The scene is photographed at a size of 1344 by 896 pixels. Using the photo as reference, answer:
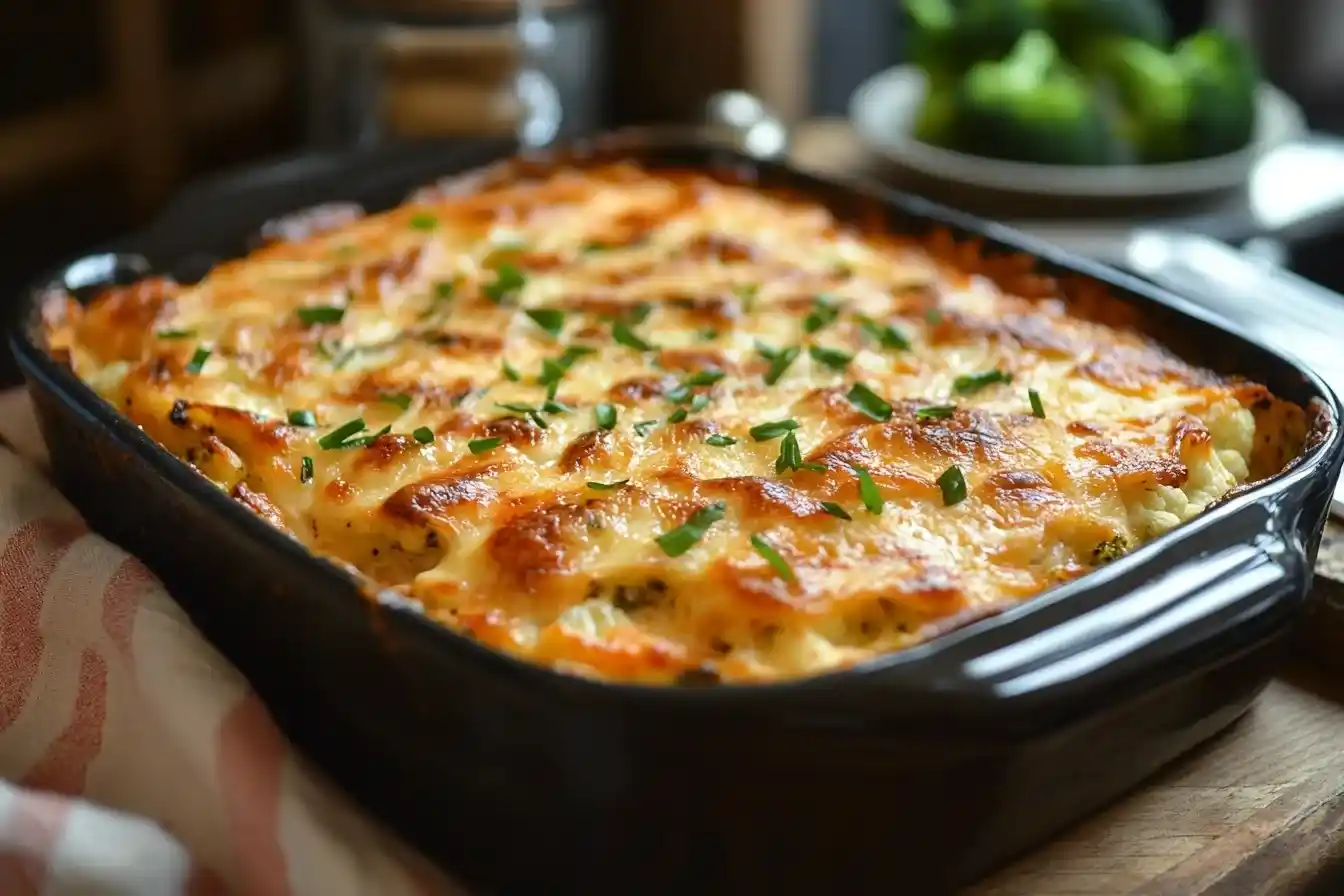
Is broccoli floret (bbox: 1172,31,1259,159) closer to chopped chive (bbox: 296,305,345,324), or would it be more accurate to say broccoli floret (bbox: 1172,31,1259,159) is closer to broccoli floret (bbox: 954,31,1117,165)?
broccoli floret (bbox: 954,31,1117,165)

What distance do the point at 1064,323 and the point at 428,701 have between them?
3.24 feet

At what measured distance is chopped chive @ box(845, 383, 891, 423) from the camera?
62.2 inches

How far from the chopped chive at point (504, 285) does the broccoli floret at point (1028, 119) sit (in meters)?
1.10

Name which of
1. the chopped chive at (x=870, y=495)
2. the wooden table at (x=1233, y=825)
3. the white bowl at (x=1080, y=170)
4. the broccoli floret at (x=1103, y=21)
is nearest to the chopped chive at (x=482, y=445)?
the chopped chive at (x=870, y=495)

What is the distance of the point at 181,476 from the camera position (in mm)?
1376

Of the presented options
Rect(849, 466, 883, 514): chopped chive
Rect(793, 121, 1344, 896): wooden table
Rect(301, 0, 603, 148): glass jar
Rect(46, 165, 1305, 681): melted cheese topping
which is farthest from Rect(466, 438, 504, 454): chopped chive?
Rect(301, 0, 603, 148): glass jar

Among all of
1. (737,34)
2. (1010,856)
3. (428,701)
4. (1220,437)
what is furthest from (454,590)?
(737,34)

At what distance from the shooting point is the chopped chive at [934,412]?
5.09 ft

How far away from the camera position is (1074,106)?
270 centimetres

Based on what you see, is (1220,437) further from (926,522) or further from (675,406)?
(675,406)

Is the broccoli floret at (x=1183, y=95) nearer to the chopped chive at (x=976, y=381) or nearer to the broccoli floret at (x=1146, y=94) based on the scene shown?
the broccoli floret at (x=1146, y=94)

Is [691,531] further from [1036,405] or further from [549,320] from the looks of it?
[549,320]

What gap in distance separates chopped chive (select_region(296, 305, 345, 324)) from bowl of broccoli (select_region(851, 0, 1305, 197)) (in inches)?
49.4

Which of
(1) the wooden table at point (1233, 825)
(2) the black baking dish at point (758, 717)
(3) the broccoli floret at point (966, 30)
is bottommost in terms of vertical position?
(1) the wooden table at point (1233, 825)
